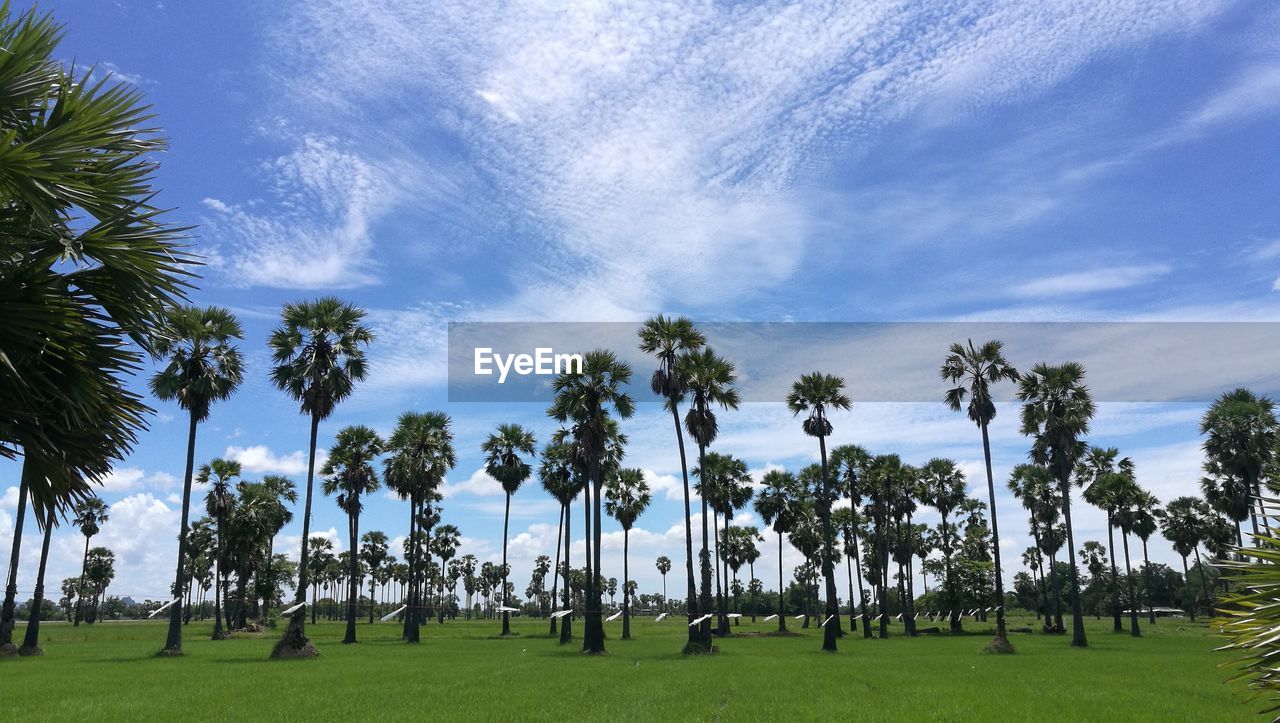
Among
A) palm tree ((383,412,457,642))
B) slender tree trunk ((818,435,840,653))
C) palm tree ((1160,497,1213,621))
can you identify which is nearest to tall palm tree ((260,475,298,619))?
palm tree ((383,412,457,642))

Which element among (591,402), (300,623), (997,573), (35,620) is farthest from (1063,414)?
(35,620)

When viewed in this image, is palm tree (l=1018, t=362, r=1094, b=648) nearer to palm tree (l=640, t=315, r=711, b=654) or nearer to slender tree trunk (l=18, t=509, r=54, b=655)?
palm tree (l=640, t=315, r=711, b=654)

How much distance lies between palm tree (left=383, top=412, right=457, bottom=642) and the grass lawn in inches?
Answer: 601

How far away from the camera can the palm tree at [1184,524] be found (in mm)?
74938

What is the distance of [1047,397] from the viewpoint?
4988cm

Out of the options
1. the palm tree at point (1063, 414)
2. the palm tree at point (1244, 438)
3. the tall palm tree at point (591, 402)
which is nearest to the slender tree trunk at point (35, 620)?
the tall palm tree at point (591, 402)

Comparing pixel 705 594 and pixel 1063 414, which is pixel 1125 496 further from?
pixel 705 594

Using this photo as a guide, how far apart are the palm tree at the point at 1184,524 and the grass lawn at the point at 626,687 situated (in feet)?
140

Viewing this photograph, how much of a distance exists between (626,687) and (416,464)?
1300 inches

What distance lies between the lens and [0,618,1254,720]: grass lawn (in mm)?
18938

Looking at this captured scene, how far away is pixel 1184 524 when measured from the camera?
76.2 metres

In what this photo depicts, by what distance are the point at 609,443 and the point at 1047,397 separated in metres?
29.6

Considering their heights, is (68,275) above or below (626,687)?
above

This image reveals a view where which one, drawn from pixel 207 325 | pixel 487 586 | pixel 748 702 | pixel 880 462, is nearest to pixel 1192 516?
pixel 880 462
